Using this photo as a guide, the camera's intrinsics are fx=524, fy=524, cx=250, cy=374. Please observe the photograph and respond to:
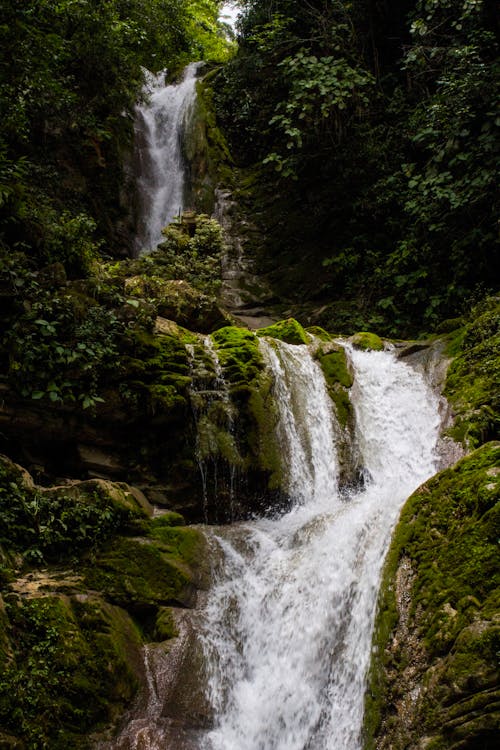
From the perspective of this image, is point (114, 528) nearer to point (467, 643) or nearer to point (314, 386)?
point (467, 643)

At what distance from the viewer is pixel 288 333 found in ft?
31.9

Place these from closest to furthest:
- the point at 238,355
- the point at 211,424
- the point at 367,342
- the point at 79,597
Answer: the point at 79,597 < the point at 211,424 < the point at 238,355 < the point at 367,342

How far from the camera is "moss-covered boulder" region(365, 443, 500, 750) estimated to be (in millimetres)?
3010

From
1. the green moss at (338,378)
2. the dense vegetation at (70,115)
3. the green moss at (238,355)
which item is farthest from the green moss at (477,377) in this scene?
the dense vegetation at (70,115)

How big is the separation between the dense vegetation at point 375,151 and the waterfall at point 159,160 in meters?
1.84

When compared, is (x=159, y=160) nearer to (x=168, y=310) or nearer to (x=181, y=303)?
(x=181, y=303)

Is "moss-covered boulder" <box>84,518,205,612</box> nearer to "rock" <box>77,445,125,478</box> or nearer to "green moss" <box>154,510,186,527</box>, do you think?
"green moss" <box>154,510,186,527</box>

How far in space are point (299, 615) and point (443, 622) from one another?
6.08 ft

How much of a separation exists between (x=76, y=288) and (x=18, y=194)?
4.43 feet

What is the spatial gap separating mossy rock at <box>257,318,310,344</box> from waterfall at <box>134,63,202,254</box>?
585 cm

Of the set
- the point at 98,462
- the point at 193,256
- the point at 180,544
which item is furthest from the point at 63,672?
the point at 193,256

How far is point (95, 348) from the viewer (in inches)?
244

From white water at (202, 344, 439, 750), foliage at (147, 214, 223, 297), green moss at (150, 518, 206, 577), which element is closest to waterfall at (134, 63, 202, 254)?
foliage at (147, 214, 223, 297)

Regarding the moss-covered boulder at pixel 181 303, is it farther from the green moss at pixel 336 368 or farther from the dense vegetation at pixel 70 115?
the green moss at pixel 336 368
